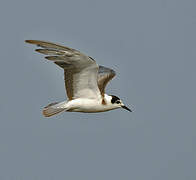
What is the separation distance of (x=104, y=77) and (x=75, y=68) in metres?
2.32

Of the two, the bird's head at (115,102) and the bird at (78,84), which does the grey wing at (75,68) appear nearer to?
the bird at (78,84)

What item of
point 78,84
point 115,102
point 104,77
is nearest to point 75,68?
point 78,84

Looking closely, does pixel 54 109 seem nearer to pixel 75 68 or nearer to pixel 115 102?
pixel 75 68

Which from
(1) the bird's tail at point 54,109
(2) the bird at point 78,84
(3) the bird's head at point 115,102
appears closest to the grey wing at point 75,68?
(2) the bird at point 78,84

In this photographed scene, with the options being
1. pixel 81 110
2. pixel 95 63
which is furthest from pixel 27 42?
pixel 81 110

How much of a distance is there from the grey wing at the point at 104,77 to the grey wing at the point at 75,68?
1.56 feet

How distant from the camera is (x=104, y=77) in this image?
13695mm

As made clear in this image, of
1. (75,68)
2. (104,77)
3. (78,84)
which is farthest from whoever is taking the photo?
(104,77)

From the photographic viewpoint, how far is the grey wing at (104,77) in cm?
1277

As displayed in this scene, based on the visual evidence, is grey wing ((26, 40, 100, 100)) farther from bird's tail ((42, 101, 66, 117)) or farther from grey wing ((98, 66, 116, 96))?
grey wing ((98, 66, 116, 96))

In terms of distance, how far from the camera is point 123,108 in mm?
13102

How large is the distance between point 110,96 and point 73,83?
0.97 m

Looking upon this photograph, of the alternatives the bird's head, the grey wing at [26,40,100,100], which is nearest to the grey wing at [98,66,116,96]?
the bird's head

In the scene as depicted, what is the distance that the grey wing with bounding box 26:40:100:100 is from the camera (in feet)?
35.6
